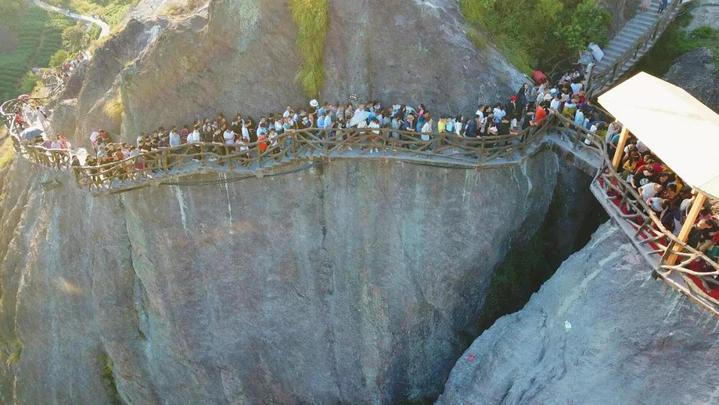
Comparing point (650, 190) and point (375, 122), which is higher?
point (375, 122)

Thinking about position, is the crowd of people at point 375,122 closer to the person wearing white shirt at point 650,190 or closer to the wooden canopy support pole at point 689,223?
the person wearing white shirt at point 650,190

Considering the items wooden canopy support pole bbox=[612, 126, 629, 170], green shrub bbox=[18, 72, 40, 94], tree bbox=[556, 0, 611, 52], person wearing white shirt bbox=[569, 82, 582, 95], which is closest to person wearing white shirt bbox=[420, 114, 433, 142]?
person wearing white shirt bbox=[569, 82, 582, 95]

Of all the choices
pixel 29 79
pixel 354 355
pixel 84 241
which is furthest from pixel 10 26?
pixel 354 355

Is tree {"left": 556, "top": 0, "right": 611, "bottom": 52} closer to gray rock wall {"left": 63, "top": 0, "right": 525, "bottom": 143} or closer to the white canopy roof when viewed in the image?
gray rock wall {"left": 63, "top": 0, "right": 525, "bottom": 143}

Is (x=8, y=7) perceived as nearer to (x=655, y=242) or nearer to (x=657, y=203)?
(x=657, y=203)

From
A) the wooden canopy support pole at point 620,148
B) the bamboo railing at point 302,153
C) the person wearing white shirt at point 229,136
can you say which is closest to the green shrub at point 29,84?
the bamboo railing at point 302,153

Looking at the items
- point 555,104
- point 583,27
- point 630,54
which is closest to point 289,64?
point 555,104
